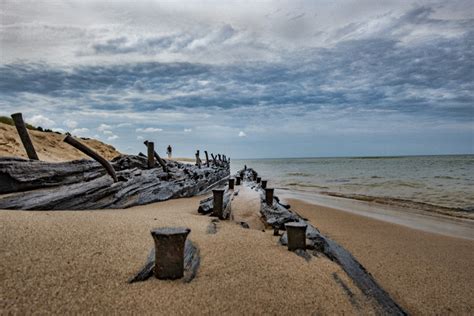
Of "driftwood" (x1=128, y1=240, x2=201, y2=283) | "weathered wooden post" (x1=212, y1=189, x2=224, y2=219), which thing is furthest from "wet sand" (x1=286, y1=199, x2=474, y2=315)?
"weathered wooden post" (x1=212, y1=189, x2=224, y2=219)

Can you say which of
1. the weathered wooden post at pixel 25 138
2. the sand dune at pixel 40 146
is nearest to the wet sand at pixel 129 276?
the weathered wooden post at pixel 25 138

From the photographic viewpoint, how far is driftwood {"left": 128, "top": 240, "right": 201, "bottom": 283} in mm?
2533

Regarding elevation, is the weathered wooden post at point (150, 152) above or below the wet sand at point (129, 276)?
above

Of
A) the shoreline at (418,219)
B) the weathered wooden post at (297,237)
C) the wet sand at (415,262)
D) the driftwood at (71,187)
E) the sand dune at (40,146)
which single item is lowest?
the shoreline at (418,219)

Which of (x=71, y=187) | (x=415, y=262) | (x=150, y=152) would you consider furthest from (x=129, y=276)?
(x=150, y=152)

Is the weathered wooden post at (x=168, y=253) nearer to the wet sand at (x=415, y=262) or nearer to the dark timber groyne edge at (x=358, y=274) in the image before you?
the dark timber groyne edge at (x=358, y=274)

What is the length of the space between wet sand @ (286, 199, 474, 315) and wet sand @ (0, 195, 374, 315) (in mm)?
950

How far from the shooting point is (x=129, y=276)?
2.51 metres

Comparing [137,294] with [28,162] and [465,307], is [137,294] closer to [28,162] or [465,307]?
[465,307]

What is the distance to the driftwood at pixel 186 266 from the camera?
8.31 ft

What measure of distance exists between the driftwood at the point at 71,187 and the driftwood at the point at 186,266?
2.68 metres

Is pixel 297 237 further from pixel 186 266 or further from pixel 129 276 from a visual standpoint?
pixel 129 276

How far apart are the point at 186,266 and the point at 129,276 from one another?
53cm

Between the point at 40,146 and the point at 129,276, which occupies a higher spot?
the point at 40,146
